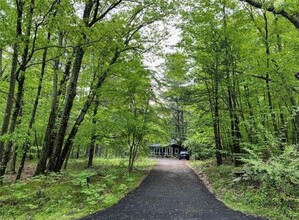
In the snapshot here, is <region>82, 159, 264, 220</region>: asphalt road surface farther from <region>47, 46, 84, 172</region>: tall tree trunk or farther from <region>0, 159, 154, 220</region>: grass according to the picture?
<region>47, 46, 84, 172</region>: tall tree trunk

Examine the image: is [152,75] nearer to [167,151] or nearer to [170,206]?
[170,206]

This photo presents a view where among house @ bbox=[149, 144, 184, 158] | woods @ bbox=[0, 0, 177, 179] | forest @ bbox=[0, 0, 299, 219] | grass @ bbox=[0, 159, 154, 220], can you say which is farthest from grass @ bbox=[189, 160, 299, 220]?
house @ bbox=[149, 144, 184, 158]

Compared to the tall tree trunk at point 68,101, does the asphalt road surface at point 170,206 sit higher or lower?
lower

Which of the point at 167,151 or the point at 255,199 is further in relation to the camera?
the point at 167,151

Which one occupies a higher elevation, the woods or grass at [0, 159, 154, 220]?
the woods

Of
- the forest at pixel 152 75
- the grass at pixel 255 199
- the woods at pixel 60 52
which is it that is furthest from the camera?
the forest at pixel 152 75

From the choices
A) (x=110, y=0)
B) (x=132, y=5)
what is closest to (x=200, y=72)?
(x=132, y=5)

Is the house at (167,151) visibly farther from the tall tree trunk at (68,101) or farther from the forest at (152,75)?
the tall tree trunk at (68,101)

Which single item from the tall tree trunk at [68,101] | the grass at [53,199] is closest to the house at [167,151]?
the tall tree trunk at [68,101]

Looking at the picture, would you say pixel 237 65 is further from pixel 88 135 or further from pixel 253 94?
pixel 88 135

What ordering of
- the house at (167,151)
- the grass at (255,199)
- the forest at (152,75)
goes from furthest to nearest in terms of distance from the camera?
the house at (167,151), the forest at (152,75), the grass at (255,199)

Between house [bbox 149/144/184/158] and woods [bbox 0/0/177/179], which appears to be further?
house [bbox 149/144/184/158]

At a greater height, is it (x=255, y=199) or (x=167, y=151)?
(x=167, y=151)

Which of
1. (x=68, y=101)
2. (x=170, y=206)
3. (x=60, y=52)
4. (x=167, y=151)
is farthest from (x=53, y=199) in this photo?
(x=167, y=151)
